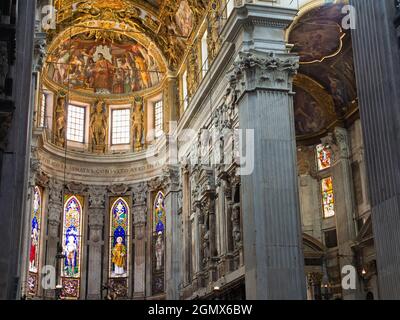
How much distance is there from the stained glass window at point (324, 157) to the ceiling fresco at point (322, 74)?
0.67 m

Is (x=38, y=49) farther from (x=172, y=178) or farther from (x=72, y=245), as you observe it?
(x=72, y=245)

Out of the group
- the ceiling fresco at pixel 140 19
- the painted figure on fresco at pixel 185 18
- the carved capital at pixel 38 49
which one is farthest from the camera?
the ceiling fresco at pixel 140 19

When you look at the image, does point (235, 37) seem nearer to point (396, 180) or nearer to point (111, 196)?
point (396, 180)

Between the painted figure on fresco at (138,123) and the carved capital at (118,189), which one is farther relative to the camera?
the painted figure on fresco at (138,123)

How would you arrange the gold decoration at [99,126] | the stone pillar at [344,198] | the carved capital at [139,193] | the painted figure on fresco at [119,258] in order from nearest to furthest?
the stone pillar at [344,198] → the painted figure on fresco at [119,258] → the carved capital at [139,193] → the gold decoration at [99,126]

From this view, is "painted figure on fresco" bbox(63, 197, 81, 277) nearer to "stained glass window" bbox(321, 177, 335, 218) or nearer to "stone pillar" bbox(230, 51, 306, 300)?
"stained glass window" bbox(321, 177, 335, 218)

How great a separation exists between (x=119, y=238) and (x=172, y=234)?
4455 mm

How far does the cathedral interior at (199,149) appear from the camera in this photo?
43.3 feet

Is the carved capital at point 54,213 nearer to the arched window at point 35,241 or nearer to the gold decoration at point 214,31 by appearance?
the arched window at point 35,241

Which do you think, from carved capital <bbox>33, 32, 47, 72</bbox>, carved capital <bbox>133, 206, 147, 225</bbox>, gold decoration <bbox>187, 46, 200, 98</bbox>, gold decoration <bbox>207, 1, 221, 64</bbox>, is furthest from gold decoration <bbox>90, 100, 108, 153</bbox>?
carved capital <bbox>33, 32, 47, 72</bbox>

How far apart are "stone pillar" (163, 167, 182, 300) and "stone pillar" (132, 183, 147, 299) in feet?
8.20

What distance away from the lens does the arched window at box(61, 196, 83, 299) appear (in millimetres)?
32541

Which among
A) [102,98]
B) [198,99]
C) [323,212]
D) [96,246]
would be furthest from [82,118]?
[323,212]

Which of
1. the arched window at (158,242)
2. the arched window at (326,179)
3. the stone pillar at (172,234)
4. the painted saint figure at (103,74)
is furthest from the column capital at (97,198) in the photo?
the arched window at (326,179)
